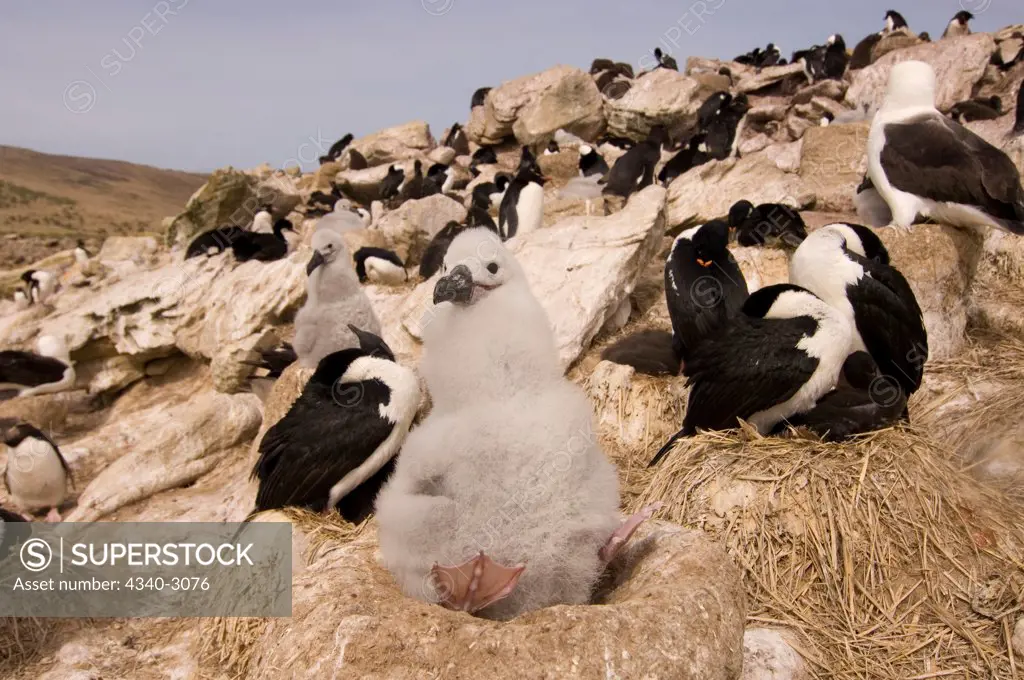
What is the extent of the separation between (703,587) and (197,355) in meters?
9.25

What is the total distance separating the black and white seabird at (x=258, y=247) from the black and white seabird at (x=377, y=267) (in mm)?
1858

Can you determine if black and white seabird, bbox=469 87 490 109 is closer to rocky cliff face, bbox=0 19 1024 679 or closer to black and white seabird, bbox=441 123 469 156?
black and white seabird, bbox=441 123 469 156

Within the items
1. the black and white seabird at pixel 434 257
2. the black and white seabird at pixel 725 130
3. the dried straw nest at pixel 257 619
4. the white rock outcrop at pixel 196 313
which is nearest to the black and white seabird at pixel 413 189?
the white rock outcrop at pixel 196 313

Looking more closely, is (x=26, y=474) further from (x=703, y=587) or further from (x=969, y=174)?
(x=969, y=174)

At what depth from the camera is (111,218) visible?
35.3m

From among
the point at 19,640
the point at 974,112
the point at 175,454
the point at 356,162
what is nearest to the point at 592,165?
the point at 974,112

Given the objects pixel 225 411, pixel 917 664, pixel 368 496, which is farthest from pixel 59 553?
pixel 917 664

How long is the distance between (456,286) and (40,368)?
10171 millimetres

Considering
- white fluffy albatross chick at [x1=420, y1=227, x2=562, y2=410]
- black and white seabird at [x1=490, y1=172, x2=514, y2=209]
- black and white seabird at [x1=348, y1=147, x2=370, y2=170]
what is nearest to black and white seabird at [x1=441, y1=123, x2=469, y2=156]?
black and white seabird at [x1=348, y1=147, x2=370, y2=170]

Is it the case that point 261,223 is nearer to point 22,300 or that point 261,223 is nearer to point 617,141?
point 22,300

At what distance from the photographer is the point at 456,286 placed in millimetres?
2100

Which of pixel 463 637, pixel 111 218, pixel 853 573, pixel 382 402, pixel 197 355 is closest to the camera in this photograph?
pixel 463 637

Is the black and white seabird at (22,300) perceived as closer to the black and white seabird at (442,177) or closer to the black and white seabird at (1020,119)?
the black and white seabird at (442,177)

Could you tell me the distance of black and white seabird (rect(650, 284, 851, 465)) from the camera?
11.5 feet
